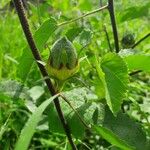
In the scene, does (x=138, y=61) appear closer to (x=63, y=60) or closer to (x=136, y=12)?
(x=63, y=60)

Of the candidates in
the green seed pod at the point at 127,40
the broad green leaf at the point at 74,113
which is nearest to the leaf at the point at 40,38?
the broad green leaf at the point at 74,113

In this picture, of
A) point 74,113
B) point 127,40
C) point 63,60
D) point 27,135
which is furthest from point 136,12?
point 27,135

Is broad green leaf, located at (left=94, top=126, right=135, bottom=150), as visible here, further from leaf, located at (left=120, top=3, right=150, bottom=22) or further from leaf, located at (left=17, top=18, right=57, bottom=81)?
leaf, located at (left=120, top=3, right=150, bottom=22)

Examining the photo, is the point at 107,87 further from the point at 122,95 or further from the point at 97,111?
the point at 97,111

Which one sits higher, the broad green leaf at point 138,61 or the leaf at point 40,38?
the leaf at point 40,38

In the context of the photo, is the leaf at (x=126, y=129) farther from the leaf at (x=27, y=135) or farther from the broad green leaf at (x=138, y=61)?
the leaf at (x=27, y=135)

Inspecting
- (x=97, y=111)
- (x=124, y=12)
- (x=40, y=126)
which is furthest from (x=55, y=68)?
(x=40, y=126)

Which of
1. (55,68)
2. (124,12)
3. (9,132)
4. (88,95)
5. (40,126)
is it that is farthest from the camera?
(9,132)
